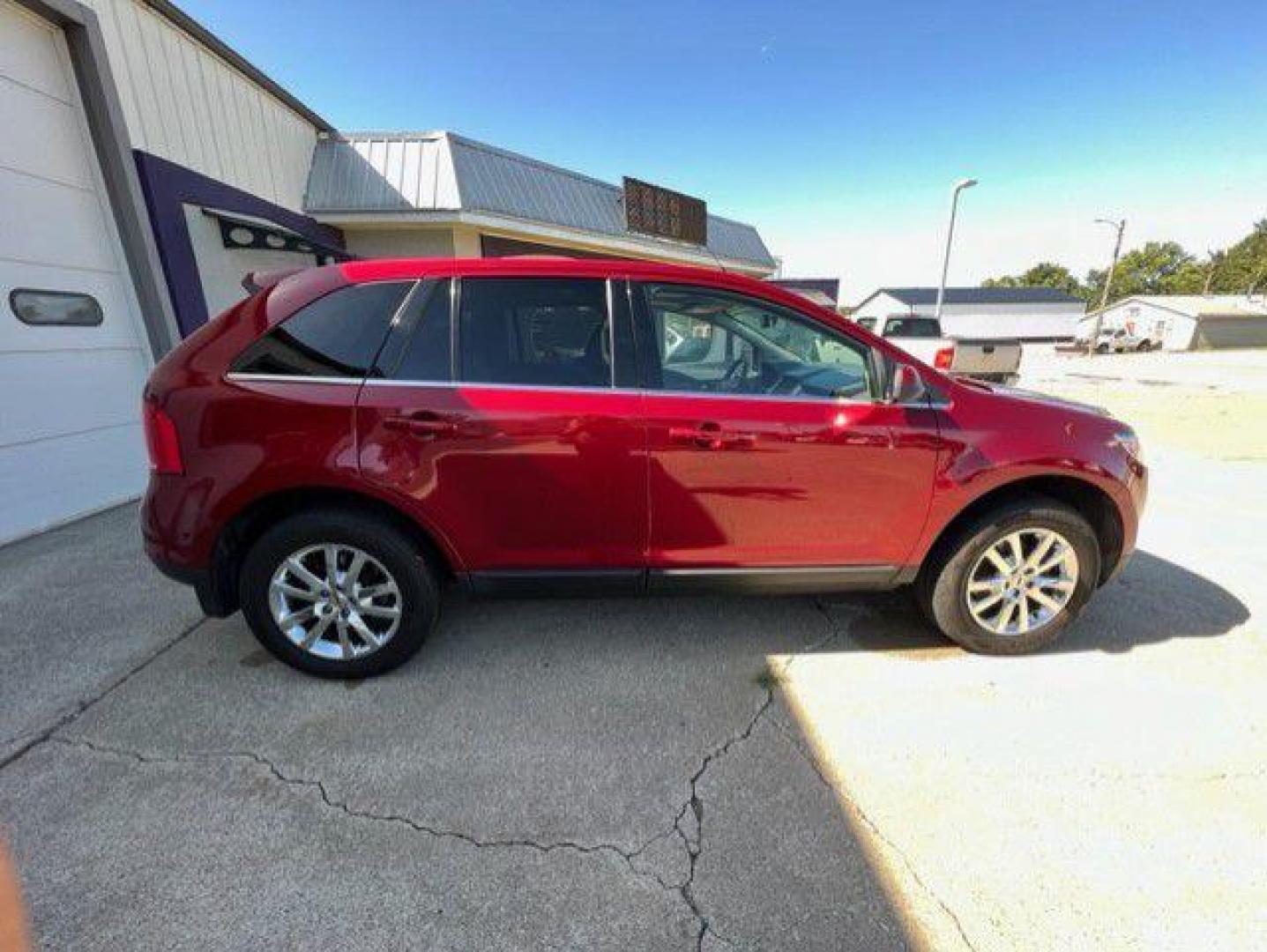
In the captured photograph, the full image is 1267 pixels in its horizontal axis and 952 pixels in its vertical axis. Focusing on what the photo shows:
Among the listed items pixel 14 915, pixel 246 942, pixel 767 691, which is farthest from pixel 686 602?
pixel 14 915

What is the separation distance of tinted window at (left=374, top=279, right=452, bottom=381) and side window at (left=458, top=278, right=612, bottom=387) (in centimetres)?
7

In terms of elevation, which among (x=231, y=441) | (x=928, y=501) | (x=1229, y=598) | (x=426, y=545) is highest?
(x=231, y=441)

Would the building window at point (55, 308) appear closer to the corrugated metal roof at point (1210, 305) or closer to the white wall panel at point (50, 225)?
the white wall panel at point (50, 225)

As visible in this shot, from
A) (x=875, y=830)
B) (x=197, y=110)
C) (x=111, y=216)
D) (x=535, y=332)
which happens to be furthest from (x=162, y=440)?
(x=197, y=110)

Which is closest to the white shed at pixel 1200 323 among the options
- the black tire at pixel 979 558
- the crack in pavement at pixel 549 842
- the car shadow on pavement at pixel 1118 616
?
the car shadow on pavement at pixel 1118 616

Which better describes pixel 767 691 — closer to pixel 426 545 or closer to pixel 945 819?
pixel 945 819

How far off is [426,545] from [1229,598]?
179 inches

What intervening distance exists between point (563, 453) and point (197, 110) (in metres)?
6.36

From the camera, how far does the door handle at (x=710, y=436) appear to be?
2395mm

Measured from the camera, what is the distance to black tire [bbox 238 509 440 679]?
240 centimetres

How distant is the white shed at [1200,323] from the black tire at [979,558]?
50328 millimetres

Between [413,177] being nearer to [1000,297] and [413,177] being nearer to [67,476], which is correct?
→ [67,476]

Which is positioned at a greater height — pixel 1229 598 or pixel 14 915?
pixel 14 915

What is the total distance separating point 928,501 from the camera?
257 centimetres
